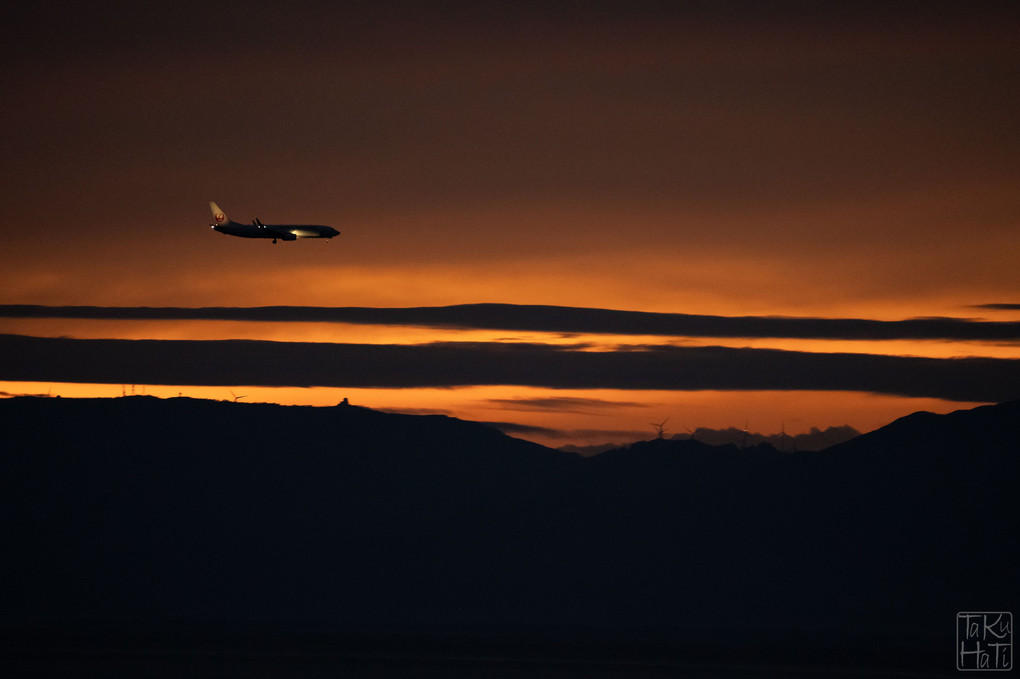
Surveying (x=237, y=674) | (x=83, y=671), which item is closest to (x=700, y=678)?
(x=237, y=674)

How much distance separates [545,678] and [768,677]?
1339 inches

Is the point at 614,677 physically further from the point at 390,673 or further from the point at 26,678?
the point at 26,678

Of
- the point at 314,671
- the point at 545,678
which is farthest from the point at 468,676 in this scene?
the point at 314,671

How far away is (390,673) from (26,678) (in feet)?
172

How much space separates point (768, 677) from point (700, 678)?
10.7m

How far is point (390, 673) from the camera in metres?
198

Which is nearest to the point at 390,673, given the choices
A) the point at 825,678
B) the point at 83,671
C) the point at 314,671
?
the point at 314,671

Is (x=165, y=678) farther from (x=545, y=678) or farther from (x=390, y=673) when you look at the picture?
(x=545, y=678)

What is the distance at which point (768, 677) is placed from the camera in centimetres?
19862

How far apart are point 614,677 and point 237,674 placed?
5522 centimetres

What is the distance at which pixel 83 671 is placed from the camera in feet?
652

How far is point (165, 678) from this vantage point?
191500 millimetres

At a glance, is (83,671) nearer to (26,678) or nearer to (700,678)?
(26,678)

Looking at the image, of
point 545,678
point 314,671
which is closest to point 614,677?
point 545,678
